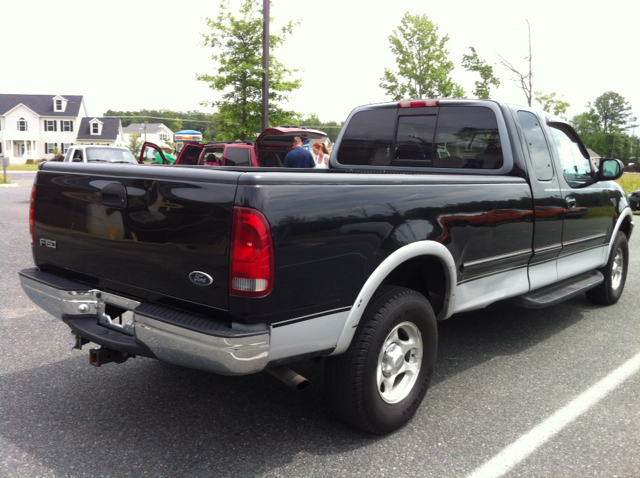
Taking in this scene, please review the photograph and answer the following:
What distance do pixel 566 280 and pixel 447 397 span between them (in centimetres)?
208

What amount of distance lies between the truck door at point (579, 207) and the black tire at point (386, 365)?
210 cm

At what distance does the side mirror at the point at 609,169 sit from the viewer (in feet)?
17.2

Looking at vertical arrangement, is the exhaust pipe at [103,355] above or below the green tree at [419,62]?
below

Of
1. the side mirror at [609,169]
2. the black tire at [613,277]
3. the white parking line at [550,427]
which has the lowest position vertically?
the white parking line at [550,427]

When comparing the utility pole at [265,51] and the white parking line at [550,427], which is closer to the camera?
the white parking line at [550,427]

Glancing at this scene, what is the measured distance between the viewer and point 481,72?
83.1ft

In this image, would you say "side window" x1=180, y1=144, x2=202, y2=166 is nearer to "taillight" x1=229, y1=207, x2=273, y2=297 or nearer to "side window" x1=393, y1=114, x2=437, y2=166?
"side window" x1=393, y1=114, x2=437, y2=166

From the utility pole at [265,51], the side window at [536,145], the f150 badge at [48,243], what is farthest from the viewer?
the utility pole at [265,51]

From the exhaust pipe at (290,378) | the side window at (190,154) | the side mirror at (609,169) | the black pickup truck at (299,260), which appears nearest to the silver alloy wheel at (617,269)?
the side mirror at (609,169)

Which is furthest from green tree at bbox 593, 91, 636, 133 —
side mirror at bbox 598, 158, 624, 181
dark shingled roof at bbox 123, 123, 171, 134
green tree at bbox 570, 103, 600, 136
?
side mirror at bbox 598, 158, 624, 181

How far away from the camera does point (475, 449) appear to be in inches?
118

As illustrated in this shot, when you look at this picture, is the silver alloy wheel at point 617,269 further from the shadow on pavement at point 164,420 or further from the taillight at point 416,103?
the taillight at point 416,103

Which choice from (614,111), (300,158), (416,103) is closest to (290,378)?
(416,103)

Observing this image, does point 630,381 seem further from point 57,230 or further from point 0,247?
point 0,247
